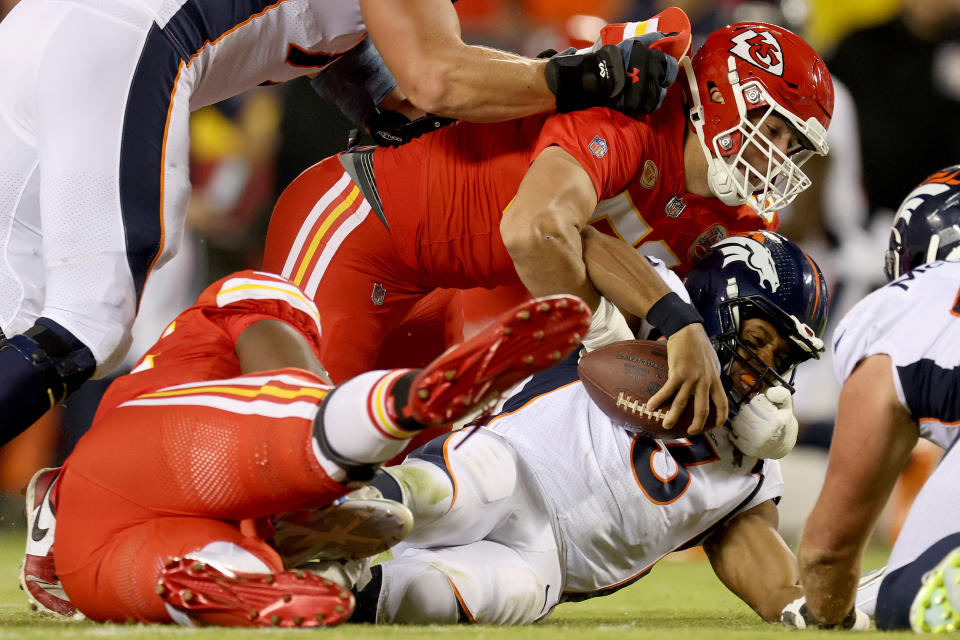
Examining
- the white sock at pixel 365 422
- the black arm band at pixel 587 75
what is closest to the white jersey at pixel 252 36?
the black arm band at pixel 587 75

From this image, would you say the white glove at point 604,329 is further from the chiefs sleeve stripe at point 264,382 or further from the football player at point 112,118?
the chiefs sleeve stripe at point 264,382

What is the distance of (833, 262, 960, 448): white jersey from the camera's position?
2.07 m

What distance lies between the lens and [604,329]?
109 inches

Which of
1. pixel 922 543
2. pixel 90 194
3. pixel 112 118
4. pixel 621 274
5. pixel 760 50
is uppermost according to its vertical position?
pixel 112 118

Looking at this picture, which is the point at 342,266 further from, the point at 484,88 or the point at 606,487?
the point at 606,487

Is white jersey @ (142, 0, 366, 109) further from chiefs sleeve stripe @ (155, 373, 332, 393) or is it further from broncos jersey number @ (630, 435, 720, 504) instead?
broncos jersey number @ (630, 435, 720, 504)

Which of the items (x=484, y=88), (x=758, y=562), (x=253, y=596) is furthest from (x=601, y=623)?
(x=484, y=88)

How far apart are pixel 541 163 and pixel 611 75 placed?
0.88ft

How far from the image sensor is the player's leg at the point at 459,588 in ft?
7.47

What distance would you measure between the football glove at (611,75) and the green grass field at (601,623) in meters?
1.19

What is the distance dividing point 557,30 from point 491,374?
16.2 feet

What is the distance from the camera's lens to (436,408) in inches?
70.0

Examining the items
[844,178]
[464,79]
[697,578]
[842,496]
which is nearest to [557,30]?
[844,178]

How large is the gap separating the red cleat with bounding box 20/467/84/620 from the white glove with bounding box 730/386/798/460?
4.62 ft
